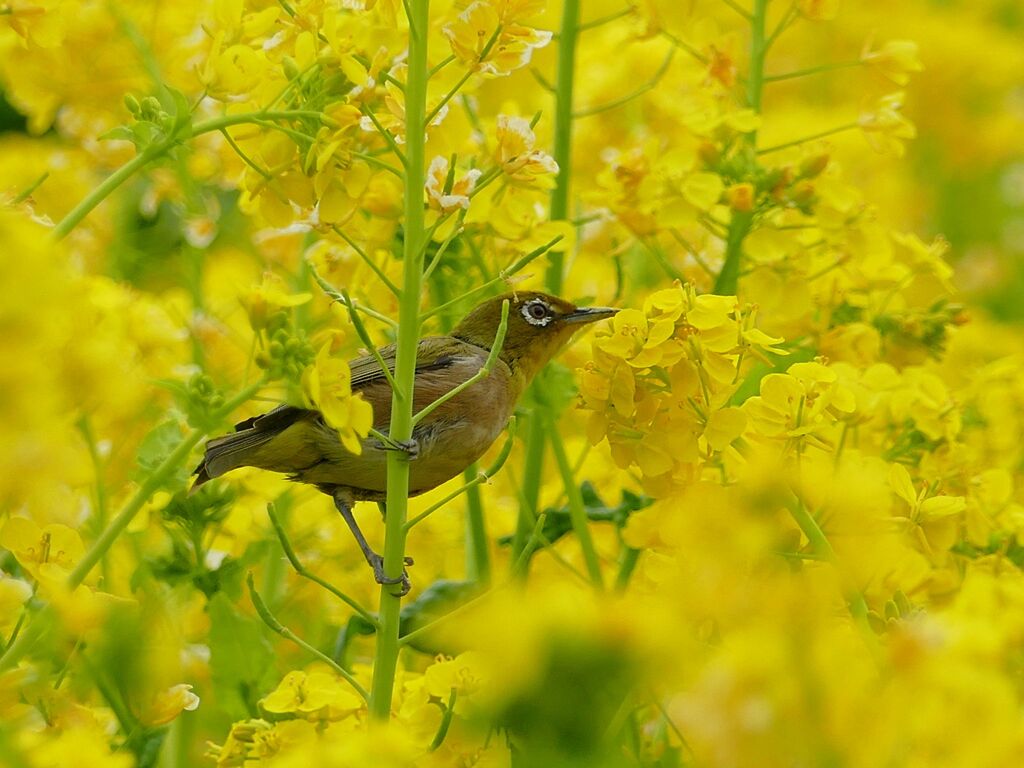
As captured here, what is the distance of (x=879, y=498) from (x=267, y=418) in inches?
31.9

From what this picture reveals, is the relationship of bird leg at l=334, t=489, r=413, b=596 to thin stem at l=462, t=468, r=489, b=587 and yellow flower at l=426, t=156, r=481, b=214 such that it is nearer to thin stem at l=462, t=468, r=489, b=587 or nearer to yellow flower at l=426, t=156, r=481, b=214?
thin stem at l=462, t=468, r=489, b=587

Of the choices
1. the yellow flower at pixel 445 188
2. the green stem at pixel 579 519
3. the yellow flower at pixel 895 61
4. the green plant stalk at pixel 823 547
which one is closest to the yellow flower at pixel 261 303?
the yellow flower at pixel 445 188

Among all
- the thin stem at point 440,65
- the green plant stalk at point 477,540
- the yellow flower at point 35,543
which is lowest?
the green plant stalk at point 477,540

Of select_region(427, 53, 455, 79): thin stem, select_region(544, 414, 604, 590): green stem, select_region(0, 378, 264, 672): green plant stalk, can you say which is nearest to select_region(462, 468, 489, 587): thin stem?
select_region(544, 414, 604, 590): green stem

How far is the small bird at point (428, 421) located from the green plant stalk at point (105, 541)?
409mm

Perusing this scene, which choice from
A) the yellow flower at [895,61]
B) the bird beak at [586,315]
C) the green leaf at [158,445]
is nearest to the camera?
the green leaf at [158,445]

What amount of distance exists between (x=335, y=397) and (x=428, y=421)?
19.4 inches

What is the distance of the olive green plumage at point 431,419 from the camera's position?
1819 mm

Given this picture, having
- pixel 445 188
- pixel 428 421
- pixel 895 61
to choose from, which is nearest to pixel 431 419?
pixel 428 421

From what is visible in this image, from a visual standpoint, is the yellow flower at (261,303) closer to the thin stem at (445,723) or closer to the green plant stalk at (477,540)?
the thin stem at (445,723)

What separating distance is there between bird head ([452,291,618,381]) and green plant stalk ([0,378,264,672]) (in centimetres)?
75

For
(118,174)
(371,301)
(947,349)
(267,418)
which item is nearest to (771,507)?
(118,174)

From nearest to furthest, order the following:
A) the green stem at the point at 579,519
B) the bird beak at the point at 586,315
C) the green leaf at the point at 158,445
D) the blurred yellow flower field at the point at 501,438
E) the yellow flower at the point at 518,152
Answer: the blurred yellow flower field at the point at 501,438, the green leaf at the point at 158,445, the yellow flower at the point at 518,152, the green stem at the point at 579,519, the bird beak at the point at 586,315

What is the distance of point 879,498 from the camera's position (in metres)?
1.26
